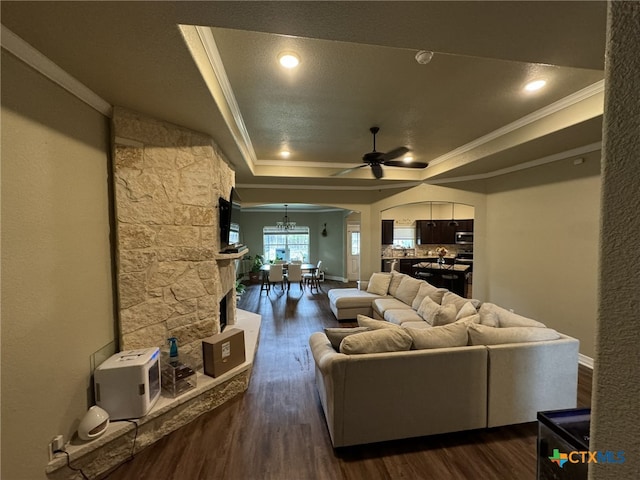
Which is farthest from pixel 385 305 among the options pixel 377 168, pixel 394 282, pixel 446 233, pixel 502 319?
pixel 446 233

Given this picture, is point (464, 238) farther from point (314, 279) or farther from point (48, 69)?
point (48, 69)

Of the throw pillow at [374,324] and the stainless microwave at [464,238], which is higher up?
the stainless microwave at [464,238]

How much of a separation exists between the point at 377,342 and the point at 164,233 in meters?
2.09

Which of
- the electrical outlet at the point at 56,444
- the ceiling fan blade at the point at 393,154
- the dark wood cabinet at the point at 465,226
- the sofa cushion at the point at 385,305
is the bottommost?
the electrical outlet at the point at 56,444

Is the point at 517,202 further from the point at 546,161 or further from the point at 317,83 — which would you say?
the point at 317,83

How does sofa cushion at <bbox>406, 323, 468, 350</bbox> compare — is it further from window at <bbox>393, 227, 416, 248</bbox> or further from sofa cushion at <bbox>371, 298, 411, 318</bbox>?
window at <bbox>393, 227, 416, 248</bbox>

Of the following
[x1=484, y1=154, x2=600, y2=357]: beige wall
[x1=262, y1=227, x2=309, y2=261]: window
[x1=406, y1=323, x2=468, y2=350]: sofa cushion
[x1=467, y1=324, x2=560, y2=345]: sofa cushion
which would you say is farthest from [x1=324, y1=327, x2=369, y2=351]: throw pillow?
[x1=262, y1=227, x2=309, y2=261]: window

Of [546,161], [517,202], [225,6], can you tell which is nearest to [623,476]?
[225,6]

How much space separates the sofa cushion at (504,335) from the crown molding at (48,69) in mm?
3452

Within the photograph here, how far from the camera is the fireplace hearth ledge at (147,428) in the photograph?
1.76m

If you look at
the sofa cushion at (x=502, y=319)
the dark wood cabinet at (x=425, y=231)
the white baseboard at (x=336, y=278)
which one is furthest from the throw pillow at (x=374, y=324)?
the dark wood cabinet at (x=425, y=231)

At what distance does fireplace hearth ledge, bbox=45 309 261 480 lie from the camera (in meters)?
1.76

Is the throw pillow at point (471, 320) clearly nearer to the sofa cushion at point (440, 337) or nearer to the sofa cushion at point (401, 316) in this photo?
the sofa cushion at point (440, 337)

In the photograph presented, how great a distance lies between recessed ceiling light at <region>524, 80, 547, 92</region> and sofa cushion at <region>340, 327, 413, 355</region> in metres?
2.41
